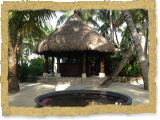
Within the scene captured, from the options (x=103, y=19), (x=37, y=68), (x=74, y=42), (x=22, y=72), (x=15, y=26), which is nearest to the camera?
(x=15, y=26)

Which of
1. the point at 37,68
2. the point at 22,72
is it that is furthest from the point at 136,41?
the point at 37,68

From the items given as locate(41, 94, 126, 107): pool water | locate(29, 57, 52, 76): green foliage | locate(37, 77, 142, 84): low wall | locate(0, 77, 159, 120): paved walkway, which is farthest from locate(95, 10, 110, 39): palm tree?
locate(41, 94, 126, 107): pool water

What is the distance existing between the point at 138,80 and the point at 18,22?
25.7ft

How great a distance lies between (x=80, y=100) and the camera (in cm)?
374

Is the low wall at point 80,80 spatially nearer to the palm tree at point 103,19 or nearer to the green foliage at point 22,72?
the green foliage at point 22,72

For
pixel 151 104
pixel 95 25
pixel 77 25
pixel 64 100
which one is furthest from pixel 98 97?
pixel 95 25

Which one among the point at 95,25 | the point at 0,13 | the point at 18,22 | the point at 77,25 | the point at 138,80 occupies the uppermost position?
the point at 95,25

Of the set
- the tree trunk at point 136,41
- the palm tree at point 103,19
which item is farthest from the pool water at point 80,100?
the palm tree at point 103,19

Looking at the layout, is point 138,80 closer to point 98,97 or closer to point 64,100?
point 98,97

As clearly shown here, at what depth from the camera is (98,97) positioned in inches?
152

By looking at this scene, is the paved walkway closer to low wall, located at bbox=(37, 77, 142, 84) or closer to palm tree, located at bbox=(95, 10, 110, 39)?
low wall, located at bbox=(37, 77, 142, 84)

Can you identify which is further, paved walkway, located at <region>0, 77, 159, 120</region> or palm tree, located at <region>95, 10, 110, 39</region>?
palm tree, located at <region>95, 10, 110, 39</region>

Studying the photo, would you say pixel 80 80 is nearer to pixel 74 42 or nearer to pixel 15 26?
pixel 74 42

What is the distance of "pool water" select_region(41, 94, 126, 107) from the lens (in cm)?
344
